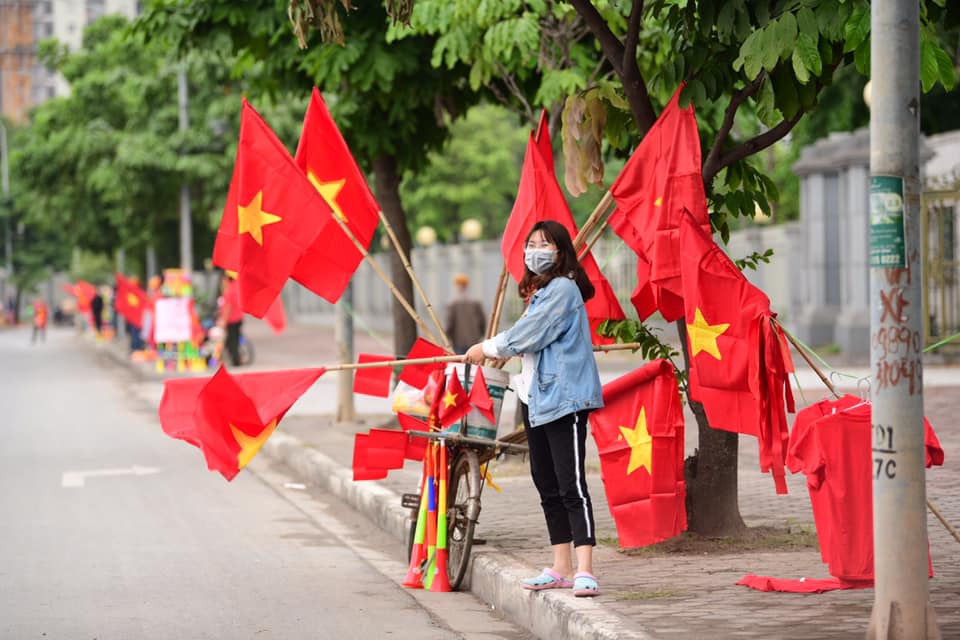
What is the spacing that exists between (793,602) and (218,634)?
2.60 meters

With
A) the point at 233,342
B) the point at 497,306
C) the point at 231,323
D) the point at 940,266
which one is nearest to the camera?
the point at 497,306

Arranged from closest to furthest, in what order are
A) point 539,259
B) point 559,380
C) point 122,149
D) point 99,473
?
point 559,380 → point 539,259 → point 99,473 → point 122,149

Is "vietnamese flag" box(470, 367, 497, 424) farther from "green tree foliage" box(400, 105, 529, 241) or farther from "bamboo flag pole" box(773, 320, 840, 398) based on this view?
"green tree foliage" box(400, 105, 529, 241)

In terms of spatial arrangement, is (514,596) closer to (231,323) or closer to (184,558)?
(184,558)

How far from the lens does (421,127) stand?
52.2ft

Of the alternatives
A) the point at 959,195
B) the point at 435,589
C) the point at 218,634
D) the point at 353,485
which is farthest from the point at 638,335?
the point at 959,195

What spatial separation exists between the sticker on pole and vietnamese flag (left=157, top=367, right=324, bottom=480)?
3.67 metres

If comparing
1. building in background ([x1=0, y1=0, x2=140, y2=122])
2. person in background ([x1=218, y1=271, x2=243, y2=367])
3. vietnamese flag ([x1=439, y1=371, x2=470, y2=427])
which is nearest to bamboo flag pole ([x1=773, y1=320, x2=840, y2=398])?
vietnamese flag ([x1=439, y1=371, x2=470, y2=427])

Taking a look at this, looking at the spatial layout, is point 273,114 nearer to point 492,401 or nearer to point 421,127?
point 421,127

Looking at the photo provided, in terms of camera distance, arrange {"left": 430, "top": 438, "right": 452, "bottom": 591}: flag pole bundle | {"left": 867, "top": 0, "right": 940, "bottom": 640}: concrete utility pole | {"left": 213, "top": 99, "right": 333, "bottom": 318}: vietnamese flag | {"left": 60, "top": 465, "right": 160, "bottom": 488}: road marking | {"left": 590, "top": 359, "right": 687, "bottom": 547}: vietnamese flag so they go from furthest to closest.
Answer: {"left": 60, "top": 465, "right": 160, "bottom": 488}: road marking
{"left": 213, "top": 99, "right": 333, "bottom": 318}: vietnamese flag
{"left": 430, "top": 438, "right": 452, "bottom": 591}: flag pole bundle
{"left": 590, "top": 359, "right": 687, "bottom": 547}: vietnamese flag
{"left": 867, "top": 0, "right": 940, "bottom": 640}: concrete utility pole

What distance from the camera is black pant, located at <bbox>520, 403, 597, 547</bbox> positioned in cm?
739

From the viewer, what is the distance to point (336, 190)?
30.2 ft

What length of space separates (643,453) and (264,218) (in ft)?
8.53

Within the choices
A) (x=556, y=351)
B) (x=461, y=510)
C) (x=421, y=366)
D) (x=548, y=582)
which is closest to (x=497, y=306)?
(x=421, y=366)
